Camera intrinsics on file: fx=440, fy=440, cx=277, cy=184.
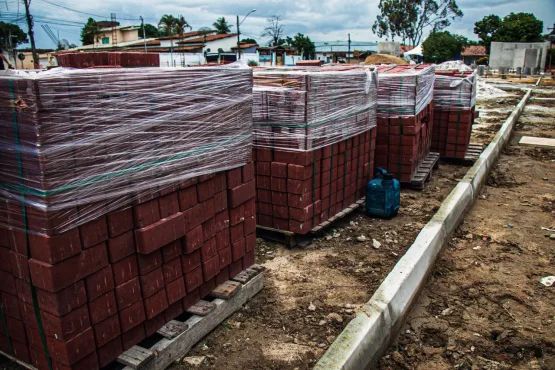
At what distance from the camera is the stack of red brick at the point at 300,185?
16.1 feet

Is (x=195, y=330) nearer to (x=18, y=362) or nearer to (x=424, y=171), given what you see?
(x=18, y=362)

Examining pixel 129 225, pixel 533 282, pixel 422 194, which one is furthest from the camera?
pixel 422 194

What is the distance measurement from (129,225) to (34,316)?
76 cm

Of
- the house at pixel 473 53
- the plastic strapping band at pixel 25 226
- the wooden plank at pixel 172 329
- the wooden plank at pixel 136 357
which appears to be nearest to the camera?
the plastic strapping band at pixel 25 226

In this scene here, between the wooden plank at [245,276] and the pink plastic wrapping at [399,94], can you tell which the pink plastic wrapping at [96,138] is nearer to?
the wooden plank at [245,276]

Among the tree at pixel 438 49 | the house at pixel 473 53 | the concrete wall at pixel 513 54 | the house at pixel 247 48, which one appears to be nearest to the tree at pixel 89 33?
the house at pixel 247 48

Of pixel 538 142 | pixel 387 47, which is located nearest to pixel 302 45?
pixel 387 47

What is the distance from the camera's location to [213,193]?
11.5ft

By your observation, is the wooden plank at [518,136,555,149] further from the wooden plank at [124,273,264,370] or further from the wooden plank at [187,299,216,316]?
the wooden plank at [187,299,216,316]

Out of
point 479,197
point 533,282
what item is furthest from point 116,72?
point 479,197

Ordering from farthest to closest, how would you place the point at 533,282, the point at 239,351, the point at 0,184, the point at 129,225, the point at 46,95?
the point at 533,282 < the point at 239,351 < the point at 129,225 < the point at 0,184 < the point at 46,95

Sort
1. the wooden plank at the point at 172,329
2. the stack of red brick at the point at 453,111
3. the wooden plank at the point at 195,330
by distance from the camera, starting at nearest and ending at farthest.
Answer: the wooden plank at the point at 195,330 < the wooden plank at the point at 172,329 < the stack of red brick at the point at 453,111

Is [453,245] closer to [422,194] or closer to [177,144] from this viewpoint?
[422,194]

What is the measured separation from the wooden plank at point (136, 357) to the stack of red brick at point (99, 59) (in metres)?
2.01
